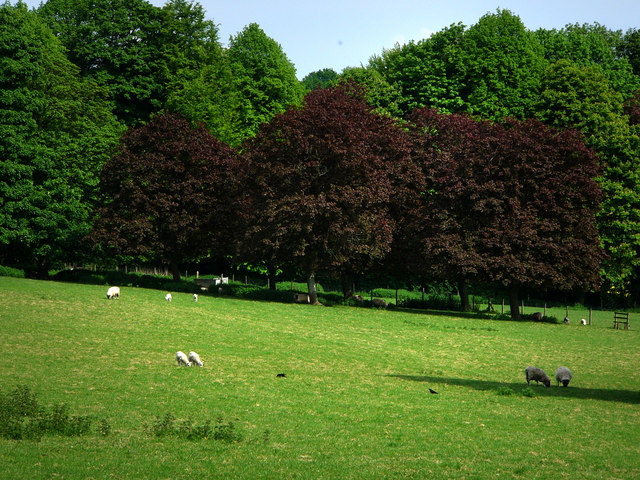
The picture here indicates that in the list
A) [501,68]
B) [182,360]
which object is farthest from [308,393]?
[501,68]

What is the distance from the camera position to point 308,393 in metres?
24.9

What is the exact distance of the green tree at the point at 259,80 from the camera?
8425cm

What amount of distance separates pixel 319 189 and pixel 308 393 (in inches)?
1298

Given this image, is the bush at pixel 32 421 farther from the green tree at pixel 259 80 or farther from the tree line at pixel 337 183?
the green tree at pixel 259 80

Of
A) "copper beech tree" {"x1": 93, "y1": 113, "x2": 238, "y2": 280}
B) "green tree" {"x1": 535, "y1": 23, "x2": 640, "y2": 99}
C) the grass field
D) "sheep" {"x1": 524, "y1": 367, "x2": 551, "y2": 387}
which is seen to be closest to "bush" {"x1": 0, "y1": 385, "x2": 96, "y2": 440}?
the grass field

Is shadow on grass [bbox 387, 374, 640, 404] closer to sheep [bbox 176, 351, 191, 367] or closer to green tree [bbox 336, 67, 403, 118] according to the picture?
sheep [bbox 176, 351, 191, 367]

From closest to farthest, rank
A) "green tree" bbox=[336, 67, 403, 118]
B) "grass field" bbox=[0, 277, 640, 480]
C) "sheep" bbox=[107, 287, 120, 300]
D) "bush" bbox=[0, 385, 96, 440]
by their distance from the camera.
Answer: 1. "grass field" bbox=[0, 277, 640, 480]
2. "bush" bbox=[0, 385, 96, 440]
3. "sheep" bbox=[107, 287, 120, 300]
4. "green tree" bbox=[336, 67, 403, 118]

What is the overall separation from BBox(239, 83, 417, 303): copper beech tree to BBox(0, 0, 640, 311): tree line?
0.14m

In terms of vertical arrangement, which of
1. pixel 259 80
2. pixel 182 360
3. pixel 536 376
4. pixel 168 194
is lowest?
pixel 182 360

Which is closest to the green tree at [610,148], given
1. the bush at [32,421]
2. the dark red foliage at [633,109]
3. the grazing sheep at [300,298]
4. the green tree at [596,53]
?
the dark red foliage at [633,109]

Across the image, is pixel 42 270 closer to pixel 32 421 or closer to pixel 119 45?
pixel 119 45

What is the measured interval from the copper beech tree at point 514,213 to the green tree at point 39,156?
1212 inches

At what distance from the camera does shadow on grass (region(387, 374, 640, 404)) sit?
26.7 meters

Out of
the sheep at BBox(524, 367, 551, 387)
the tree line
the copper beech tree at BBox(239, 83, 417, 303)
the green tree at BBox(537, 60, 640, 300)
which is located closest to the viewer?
the sheep at BBox(524, 367, 551, 387)
